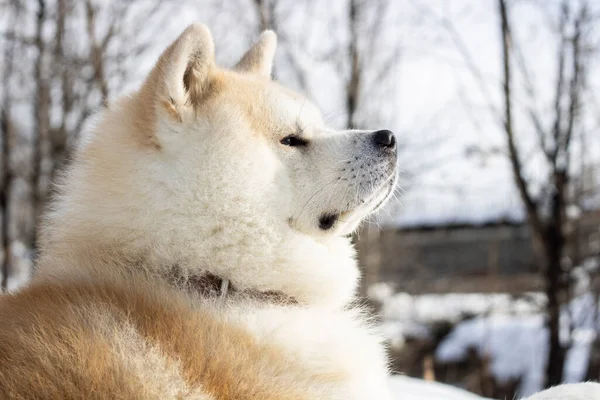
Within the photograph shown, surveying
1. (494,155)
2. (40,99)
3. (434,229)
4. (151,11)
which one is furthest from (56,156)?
(434,229)

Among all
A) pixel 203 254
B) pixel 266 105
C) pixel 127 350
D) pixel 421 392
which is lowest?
pixel 421 392

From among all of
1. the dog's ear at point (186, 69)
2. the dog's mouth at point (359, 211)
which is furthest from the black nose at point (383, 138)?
the dog's ear at point (186, 69)

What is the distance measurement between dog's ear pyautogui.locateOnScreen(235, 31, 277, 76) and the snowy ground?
500cm

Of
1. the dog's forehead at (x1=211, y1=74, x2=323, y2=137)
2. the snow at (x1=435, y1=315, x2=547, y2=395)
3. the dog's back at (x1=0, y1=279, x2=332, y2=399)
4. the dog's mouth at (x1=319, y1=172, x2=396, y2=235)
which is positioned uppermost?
the dog's forehead at (x1=211, y1=74, x2=323, y2=137)

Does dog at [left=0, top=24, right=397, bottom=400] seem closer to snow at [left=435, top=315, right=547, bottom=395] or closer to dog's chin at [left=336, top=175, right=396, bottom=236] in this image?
dog's chin at [left=336, top=175, right=396, bottom=236]

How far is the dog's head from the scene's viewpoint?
212cm

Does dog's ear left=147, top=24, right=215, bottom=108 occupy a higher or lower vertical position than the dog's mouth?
higher

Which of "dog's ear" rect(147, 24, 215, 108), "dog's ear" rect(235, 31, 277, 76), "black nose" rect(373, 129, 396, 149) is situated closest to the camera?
"dog's ear" rect(147, 24, 215, 108)

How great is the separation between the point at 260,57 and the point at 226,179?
1187 mm

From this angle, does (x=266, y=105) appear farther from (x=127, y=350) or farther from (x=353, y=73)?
(x=353, y=73)

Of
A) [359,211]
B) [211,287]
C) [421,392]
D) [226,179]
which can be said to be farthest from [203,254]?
[421,392]

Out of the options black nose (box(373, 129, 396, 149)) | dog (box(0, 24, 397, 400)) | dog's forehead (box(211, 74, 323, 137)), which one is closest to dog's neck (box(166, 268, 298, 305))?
dog (box(0, 24, 397, 400))

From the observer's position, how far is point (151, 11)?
23.4 feet

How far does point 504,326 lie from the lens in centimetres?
983
